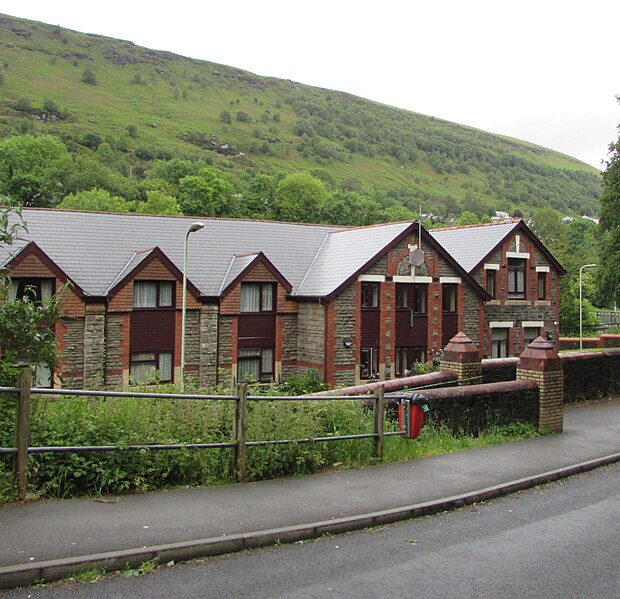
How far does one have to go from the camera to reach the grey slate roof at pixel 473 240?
35844 millimetres

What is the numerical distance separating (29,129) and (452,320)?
13076 cm

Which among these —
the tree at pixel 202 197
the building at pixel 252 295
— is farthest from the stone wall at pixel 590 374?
the tree at pixel 202 197

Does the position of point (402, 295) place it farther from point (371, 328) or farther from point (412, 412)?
point (412, 412)

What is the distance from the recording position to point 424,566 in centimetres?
651

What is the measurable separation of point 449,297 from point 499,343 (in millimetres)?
5287

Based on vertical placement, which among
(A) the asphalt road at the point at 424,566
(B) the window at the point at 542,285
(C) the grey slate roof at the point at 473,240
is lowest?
(A) the asphalt road at the point at 424,566

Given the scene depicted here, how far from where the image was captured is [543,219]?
104m

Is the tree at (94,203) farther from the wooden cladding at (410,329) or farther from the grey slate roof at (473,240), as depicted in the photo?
the wooden cladding at (410,329)

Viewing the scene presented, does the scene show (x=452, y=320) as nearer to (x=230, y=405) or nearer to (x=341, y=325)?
(x=341, y=325)

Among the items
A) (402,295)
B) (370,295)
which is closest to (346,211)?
(402,295)

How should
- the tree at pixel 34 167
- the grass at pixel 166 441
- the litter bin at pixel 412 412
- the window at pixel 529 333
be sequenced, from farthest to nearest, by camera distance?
1. the tree at pixel 34 167
2. the window at pixel 529 333
3. the litter bin at pixel 412 412
4. the grass at pixel 166 441

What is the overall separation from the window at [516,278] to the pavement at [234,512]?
88.1ft

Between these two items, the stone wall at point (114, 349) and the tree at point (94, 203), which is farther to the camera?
the tree at point (94, 203)

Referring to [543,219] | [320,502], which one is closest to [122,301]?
[320,502]
